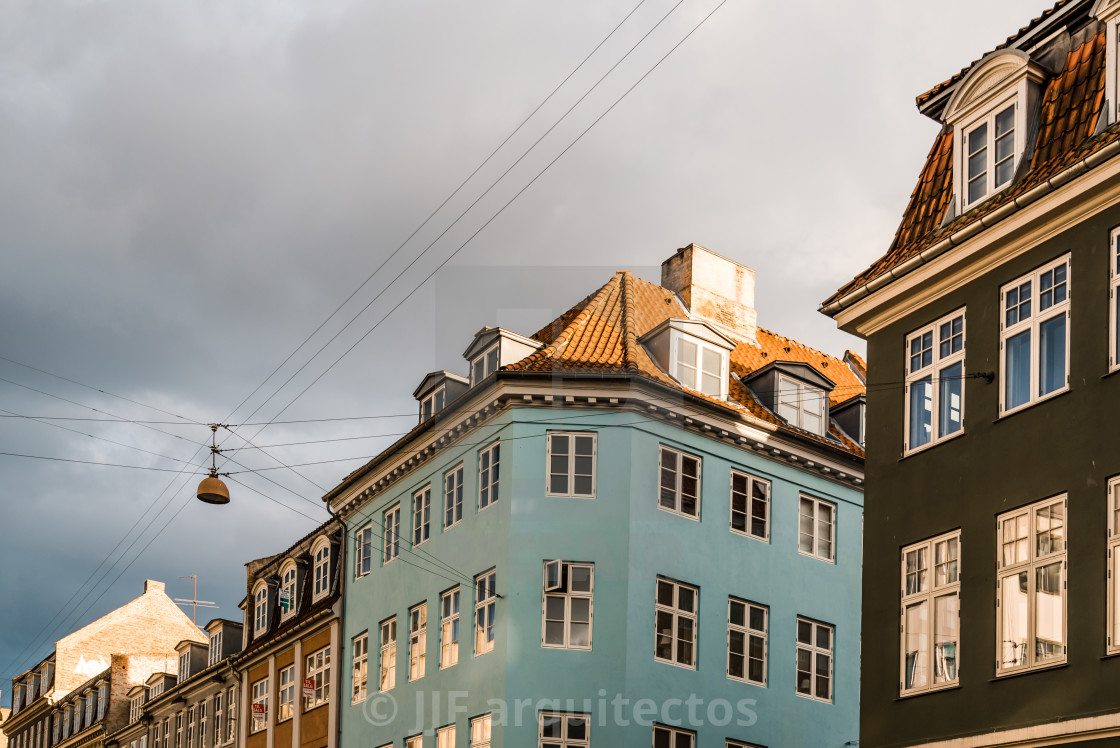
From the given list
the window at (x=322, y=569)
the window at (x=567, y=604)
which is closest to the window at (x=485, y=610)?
the window at (x=567, y=604)

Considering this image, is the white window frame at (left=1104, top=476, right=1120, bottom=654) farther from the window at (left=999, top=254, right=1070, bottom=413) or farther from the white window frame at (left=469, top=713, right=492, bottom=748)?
the white window frame at (left=469, top=713, right=492, bottom=748)

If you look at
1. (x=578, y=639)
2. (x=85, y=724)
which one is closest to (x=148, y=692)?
(x=85, y=724)

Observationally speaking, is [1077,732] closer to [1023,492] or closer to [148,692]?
[1023,492]

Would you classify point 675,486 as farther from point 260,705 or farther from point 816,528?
point 260,705

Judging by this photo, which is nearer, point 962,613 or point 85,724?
point 962,613

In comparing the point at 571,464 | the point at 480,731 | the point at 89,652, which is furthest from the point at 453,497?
the point at 89,652

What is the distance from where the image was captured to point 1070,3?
20969 millimetres

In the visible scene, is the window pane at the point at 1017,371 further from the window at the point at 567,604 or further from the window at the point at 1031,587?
the window at the point at 567,604

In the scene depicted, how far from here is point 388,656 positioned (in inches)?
1444

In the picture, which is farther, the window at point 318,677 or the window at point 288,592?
the window at point 288,592

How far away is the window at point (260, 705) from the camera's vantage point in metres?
44.8

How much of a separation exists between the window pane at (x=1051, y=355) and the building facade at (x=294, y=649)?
80.9ft

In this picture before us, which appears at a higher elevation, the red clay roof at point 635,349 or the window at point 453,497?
the red clay roof at point 635,349

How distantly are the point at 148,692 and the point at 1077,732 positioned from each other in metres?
48.2
